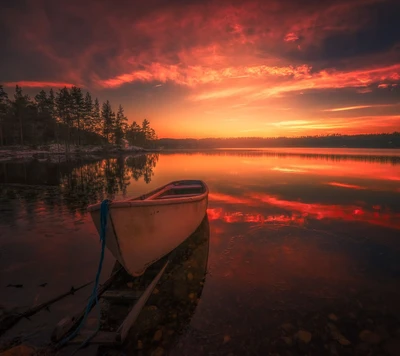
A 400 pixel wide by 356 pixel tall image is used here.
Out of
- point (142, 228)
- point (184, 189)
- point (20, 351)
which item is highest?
point (142, 228)

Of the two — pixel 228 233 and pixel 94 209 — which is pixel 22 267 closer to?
pixel 94 209

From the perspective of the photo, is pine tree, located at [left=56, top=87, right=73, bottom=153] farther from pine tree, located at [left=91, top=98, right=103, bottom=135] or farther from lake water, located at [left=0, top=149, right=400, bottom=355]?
lake water, located at [left=0, top=149, right=400, bottom=355]

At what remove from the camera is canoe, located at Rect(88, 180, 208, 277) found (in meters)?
5.48

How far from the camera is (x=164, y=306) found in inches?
215

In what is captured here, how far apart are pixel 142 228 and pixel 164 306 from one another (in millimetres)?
2003

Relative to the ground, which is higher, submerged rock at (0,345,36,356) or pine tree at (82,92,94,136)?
pine tree at (82,92,94,136)

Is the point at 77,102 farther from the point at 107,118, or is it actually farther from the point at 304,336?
the point at 304,336

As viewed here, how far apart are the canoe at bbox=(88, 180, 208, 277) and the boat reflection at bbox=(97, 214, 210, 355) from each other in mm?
646

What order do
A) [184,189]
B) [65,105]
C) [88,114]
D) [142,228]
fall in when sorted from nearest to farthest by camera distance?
1. [142,228]
2. [184,189]
3. [65,105]
4. [88,114]

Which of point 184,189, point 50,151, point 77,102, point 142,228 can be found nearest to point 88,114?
point 77,102

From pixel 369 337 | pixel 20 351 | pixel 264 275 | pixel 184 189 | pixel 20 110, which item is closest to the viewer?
pixel 20 351

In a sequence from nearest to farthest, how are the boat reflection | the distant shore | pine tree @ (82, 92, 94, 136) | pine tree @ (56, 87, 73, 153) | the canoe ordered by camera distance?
the boat reflection < the canoe < the distant shore < pine tree @ (56, 87, 73, 153) < pine tree @ (82, 92, 94, 136)

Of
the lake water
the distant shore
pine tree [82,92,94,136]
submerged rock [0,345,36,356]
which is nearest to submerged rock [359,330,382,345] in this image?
the lake water

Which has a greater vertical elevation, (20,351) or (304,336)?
(20,351)
